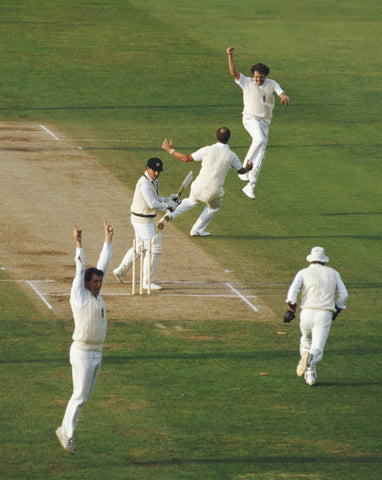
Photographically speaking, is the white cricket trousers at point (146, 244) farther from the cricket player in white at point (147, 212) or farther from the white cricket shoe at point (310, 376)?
the white cricket shoe at point (310, 376)

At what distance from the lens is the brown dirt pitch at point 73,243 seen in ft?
65.7

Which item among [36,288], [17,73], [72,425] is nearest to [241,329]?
[36,288]

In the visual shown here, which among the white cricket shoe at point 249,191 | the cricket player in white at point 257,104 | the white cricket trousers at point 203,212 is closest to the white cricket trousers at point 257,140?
the cricket player in white at point 257,104

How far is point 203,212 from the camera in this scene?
2402 cm

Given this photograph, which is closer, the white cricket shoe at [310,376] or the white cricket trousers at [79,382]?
the white cricket trousers at [79,382]

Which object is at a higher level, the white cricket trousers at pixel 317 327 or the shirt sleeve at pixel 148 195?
the shirt sleeve at pixel 148 195

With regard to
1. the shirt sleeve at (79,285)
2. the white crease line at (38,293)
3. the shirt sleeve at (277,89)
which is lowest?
the white crease line at (38,293)

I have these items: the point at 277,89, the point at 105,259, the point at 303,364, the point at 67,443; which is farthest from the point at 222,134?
the point at 67,443

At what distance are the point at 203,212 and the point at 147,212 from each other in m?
3.69

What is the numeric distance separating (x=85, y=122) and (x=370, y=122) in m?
8.49

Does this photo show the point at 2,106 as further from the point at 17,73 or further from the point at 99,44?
the point at 99,44

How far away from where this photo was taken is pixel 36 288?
20.7m

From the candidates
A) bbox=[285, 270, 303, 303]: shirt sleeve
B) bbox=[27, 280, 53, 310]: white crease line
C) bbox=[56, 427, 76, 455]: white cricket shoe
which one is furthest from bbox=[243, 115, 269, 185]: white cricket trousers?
bbox=[56, 427, 76, 455]: white cricket shoe

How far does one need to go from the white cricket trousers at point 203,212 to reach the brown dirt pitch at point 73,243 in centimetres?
34
